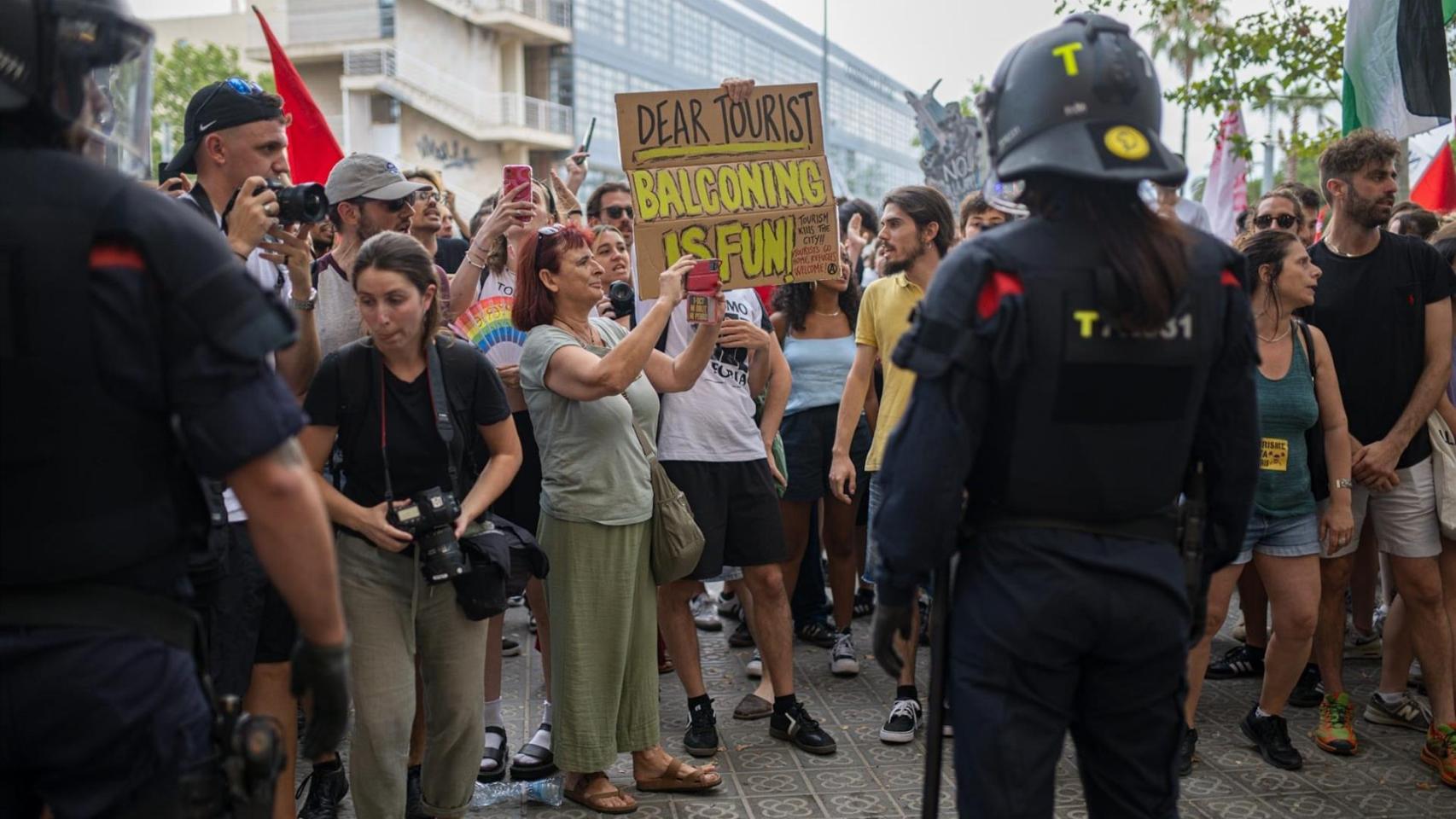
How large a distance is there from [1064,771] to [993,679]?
2.72 meters

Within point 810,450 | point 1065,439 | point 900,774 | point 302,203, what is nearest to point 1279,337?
point 900,774

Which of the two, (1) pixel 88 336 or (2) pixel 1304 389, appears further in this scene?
(2) pixel 1304 389

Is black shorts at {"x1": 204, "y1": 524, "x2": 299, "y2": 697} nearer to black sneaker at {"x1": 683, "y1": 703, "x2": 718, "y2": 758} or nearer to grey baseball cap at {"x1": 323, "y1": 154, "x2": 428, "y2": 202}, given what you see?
grey baseball cap at {"x1": 323, "y1": 154, "x2": 428, "y2": 202}

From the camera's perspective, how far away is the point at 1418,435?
553 cm

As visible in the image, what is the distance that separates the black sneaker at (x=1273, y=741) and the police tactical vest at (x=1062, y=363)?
2.89 m

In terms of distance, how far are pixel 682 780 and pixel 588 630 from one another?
72cm

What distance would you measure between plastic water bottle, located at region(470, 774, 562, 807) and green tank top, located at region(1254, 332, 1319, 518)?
2944 mm

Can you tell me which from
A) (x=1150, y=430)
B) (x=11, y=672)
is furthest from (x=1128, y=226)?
(x=11, y=672)

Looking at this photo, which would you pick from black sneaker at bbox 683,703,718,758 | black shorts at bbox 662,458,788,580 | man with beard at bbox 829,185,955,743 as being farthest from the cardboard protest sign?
black sneaker at bbox 683,703,718,758

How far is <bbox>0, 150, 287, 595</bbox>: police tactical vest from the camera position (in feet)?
7.06

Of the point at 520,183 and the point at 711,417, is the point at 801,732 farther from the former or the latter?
the point at 520,183

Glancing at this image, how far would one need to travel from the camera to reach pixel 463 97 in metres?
37.9

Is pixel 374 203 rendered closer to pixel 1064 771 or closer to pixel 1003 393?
pixel 1003 393

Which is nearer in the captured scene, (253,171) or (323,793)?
(253,171)
